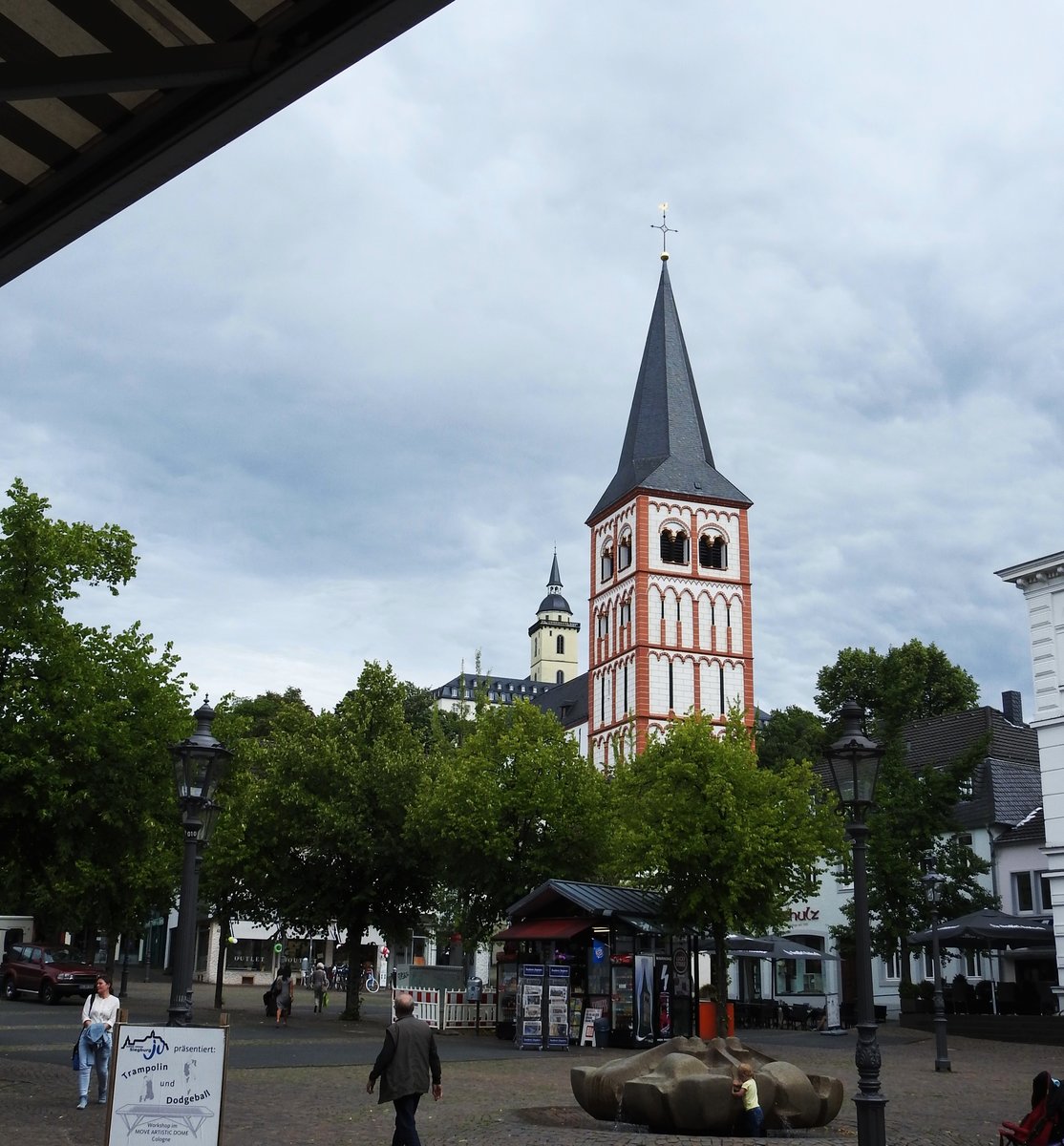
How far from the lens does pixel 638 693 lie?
74.2m

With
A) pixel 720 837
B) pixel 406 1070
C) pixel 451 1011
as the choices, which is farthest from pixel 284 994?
pixel 406 1070

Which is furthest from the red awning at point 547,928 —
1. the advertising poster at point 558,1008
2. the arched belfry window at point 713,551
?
the arched belfry window at point 713,551

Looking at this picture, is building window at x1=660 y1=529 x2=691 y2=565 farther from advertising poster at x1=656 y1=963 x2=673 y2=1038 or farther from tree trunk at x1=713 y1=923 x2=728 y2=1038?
advertising poster at x1=656 y1=963 x2=673 y2=1038

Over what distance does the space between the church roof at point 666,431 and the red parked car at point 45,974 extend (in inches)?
1768

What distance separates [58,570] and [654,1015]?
16681 millimetres

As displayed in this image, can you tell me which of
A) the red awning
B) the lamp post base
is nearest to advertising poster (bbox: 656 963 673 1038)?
the red awning

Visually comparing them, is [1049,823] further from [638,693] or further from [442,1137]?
[638,693]

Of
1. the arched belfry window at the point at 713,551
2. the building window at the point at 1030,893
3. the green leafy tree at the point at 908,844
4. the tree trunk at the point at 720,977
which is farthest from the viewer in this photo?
the arched belfry window at the point at 713,551

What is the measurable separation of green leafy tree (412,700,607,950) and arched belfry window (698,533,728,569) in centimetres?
4151

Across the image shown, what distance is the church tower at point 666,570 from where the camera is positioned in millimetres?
75312

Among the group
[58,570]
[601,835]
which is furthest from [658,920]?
[58,570]

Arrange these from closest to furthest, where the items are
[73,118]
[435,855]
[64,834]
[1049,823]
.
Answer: [73,118], [64,834], [1049,823], [435,855]

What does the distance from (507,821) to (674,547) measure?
43361 mm

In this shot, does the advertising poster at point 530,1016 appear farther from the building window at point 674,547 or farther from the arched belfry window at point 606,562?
the arched belfry window at point 606,562
